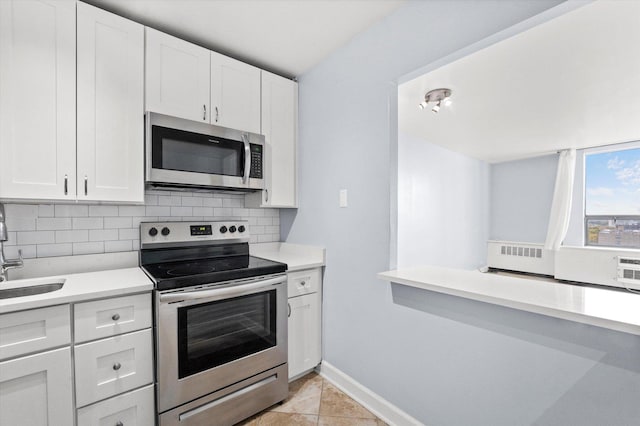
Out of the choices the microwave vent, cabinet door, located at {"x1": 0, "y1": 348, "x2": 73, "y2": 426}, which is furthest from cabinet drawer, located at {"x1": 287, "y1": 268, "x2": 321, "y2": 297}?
the microwave vent

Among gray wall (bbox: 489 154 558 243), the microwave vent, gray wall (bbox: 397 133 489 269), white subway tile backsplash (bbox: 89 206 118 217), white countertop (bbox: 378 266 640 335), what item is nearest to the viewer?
white countertop (bbox: 378 266 640 335)

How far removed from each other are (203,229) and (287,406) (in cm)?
132

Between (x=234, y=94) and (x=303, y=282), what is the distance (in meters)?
1.45

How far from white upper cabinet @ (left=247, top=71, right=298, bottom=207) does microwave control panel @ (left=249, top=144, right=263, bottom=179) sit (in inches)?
4.3

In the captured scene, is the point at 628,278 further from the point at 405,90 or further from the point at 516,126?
the point at 405,90

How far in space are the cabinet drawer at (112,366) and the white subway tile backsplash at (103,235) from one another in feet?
2.43

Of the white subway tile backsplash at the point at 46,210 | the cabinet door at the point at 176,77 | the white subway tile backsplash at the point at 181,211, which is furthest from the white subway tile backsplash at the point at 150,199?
the cabinet door at the point at 176,77

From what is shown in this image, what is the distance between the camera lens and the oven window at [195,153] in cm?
166

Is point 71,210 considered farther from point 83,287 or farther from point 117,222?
point 83,287

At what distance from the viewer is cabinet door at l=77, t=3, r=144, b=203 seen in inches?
58.2

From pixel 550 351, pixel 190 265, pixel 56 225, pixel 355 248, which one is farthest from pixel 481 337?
pixel 56 225

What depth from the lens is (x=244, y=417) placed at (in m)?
1.62

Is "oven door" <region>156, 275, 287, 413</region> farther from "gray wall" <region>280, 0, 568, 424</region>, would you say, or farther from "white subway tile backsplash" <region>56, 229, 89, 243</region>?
"white subway tile backsplash" <region>56, 229, 89, 243</region>

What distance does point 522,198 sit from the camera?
5.92 meters
